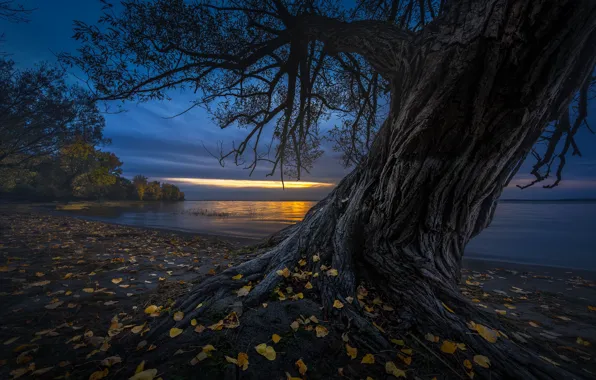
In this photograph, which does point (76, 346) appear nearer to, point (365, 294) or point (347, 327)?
point (347, 327)

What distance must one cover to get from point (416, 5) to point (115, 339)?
8.91m

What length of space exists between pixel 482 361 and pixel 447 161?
1899 mm

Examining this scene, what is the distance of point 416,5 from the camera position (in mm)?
6176

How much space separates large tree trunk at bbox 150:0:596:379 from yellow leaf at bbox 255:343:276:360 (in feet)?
2.22

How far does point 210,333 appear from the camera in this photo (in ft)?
8.09

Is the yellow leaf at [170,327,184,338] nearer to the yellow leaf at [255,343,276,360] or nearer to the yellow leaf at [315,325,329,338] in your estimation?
the yellow leaf at [255,343,276,360]

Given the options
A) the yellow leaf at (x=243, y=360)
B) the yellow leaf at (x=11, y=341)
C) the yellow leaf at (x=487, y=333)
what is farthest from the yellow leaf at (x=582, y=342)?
the yellow leaf at (x=11, y=341)

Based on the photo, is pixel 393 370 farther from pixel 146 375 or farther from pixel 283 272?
pixel 146 375

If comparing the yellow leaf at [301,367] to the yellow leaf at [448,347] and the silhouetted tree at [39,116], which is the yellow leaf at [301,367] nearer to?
the yellow leaf at [448,347]

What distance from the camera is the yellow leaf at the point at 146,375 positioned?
1.95 meters

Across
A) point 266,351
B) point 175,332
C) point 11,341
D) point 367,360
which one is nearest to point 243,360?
point 266,351

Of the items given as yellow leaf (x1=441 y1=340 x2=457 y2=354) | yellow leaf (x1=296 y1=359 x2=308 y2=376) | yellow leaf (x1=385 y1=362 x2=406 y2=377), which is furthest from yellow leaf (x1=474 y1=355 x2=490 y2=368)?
yellow leaf (x1=296 y1=359 x2=308 y2=376)

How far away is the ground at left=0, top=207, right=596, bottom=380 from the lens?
2.16 metres

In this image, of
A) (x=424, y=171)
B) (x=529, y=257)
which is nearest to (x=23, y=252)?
(x=424, y=171)
